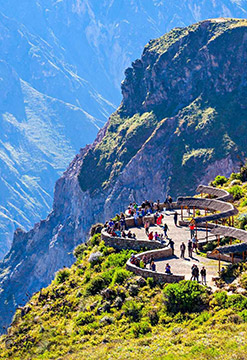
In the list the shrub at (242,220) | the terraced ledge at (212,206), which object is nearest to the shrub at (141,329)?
the terraced ledge at (212,206)

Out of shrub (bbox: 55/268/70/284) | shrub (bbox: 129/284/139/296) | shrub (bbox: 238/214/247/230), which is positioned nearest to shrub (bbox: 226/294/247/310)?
shrub (bbox: 129/284/139/296)

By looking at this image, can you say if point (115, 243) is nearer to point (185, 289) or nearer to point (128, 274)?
point (128, 274)

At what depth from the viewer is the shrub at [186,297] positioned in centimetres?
4297

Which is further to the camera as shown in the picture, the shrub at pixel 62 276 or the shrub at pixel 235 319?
the shrub at pixel 62 276

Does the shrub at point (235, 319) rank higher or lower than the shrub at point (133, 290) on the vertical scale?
lower

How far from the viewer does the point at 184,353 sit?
122 feet

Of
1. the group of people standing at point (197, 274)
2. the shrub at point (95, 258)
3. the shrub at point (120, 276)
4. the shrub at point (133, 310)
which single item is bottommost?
the shrub at point (133, 310)

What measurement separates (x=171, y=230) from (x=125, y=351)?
23412mm

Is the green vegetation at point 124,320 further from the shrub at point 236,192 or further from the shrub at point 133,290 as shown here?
the shrub at point 236,192

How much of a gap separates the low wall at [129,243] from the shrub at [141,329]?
12.9 m

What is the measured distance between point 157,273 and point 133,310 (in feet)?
12.0

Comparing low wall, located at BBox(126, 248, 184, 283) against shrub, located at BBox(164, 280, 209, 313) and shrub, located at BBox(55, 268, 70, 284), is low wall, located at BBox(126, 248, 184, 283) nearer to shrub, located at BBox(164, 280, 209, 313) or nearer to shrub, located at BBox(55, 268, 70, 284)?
shrub, located at BBox(164, 280, 209, 313)

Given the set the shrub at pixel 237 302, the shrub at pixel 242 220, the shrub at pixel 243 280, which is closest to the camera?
the shrub at pixel 237 302

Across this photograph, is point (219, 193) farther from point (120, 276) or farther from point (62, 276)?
point (120, 276)
